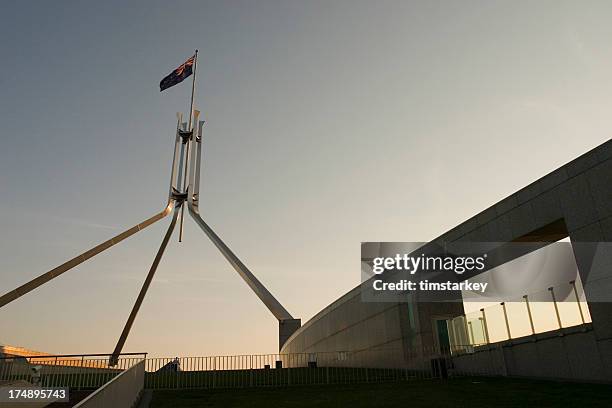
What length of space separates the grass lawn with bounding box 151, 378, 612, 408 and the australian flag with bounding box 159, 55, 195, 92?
30.0 m

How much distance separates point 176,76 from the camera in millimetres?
42500

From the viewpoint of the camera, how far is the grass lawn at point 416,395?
41.7 ft

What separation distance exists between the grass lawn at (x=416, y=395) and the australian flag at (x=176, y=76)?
30.0 metres

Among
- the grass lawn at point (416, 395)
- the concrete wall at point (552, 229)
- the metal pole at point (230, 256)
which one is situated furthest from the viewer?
the metal pole at point (230, 256)

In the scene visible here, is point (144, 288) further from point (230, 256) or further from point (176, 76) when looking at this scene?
point (176, 76)

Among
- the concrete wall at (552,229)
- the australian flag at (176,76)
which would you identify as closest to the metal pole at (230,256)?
the australian flag at (176,76)

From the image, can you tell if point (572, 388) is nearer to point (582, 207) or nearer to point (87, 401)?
point (582, 207)

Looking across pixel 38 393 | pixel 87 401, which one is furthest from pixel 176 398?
pixel 87 401

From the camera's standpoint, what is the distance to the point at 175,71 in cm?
4284

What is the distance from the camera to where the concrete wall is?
1506 centimetres

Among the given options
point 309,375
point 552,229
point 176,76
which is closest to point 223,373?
point 309,375

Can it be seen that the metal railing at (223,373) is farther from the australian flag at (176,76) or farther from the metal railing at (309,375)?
the australian flag at (176,76)

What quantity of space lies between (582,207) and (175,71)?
35.4m

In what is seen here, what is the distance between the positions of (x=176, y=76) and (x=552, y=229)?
33759 mm
